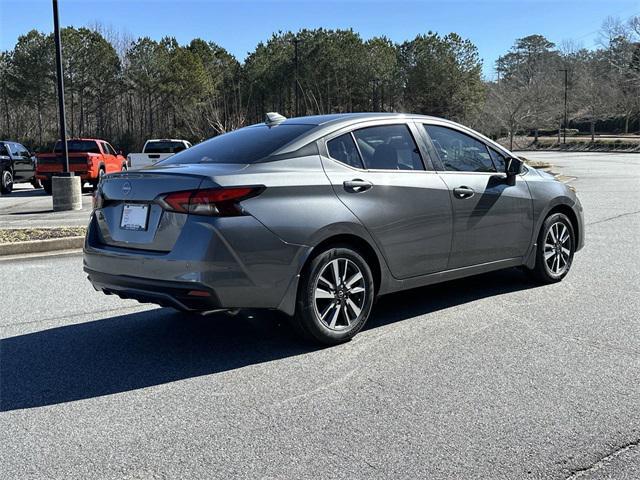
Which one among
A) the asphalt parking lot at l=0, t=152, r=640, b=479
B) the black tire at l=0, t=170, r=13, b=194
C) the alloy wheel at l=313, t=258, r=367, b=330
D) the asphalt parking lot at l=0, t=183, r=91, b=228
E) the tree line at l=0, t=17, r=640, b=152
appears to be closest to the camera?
the asphalt parking lot at l=0, t=152, r=640, b=479

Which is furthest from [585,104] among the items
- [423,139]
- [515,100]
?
[423,139]

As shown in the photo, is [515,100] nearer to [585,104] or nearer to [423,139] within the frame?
[585,104]

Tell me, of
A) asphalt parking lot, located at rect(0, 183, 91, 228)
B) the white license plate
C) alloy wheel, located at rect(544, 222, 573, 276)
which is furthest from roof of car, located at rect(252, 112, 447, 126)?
asphalt parking lot, located at rect(0, 183, 91, 228)

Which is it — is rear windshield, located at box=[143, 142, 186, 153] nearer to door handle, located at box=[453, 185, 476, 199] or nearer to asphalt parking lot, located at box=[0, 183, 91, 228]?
asphalt parking lot, located at box=[0, 183, 91, 228]

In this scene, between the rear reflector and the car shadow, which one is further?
the rear reflector

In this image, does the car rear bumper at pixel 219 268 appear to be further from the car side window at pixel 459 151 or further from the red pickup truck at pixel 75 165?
the red pickup truck at pixel 75 165

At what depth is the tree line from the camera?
52875mm

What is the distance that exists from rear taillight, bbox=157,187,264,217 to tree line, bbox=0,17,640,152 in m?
44.6

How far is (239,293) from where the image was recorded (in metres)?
4.32

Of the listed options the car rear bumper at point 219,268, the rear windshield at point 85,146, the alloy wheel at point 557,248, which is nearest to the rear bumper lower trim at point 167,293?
the car rear bumper at point 219,268

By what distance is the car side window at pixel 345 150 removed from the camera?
16.4ft

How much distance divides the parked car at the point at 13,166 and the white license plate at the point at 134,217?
18118 mm

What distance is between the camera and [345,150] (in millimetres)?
5062

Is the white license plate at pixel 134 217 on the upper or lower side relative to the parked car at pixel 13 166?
lower
